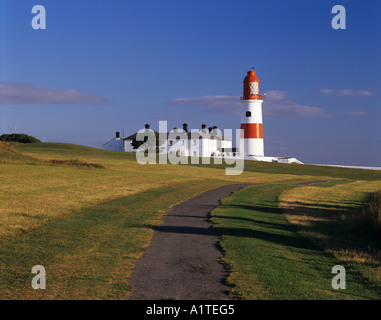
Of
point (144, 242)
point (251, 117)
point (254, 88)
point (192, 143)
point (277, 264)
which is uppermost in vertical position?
point (254, 88)

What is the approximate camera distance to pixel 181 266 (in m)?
11.7

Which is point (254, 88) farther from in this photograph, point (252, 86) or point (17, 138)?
point (17, 138)

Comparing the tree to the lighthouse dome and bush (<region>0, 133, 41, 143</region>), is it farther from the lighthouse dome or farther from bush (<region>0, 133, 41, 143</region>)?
the lighthouse dome

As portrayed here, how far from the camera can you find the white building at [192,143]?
127562mm

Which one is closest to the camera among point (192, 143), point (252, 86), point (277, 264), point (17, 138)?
point (277, 264)

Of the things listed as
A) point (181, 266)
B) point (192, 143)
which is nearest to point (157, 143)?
point (192, 143)

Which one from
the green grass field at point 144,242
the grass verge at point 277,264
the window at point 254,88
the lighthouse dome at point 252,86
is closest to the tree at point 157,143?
the lighthouse dome at point 252,86

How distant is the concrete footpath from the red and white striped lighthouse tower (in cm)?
7497

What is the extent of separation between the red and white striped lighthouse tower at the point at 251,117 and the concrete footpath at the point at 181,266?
246 feet

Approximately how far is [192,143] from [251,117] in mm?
38033

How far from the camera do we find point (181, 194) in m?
32.8

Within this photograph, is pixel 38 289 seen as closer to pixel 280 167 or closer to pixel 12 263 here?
pixel 12 263

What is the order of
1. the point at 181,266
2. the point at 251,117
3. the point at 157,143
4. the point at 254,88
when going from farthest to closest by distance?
the point at 157,143 < the point at 254,88 < the point at 251,117 < the point at 181,266

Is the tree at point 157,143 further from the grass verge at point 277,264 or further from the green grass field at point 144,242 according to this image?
the grass verge at point 277,264
